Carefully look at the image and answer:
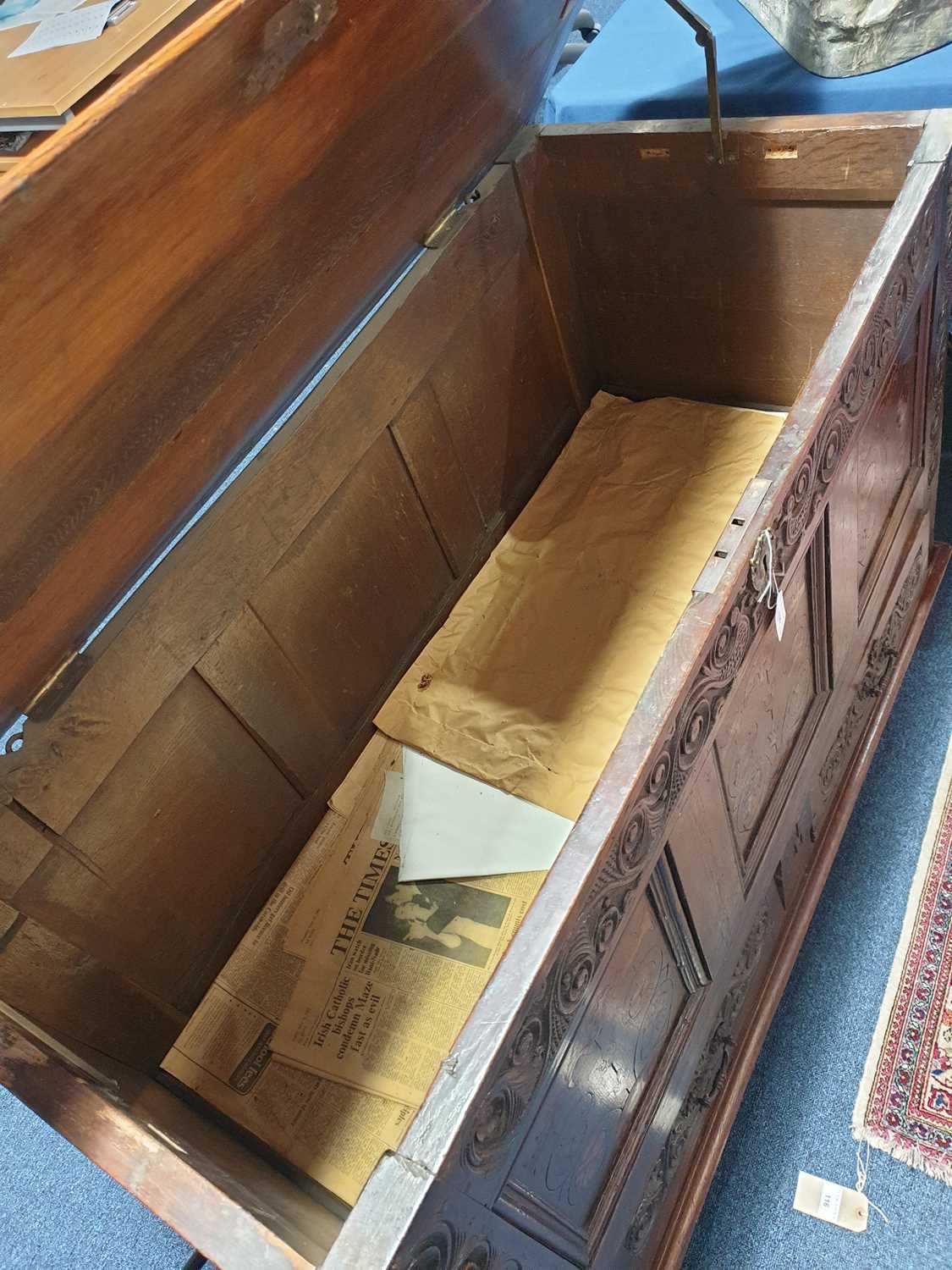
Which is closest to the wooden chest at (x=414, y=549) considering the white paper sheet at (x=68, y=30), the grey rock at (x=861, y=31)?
the white paper sheet at (x=68, y=30)

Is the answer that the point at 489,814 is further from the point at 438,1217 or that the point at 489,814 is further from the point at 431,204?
the point at 431,204

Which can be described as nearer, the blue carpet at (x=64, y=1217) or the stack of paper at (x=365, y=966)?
the stack of paper at (x=365, y=966)

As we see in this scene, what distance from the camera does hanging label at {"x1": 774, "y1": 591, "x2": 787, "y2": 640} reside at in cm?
93

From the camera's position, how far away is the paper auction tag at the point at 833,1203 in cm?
117

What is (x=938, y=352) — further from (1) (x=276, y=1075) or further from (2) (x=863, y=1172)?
(1) (x=276, y=1075)

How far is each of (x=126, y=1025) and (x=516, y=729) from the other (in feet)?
2.27

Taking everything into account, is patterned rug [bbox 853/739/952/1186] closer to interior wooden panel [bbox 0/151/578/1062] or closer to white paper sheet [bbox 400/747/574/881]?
white paper sheet [bbox 400/747/574/881]

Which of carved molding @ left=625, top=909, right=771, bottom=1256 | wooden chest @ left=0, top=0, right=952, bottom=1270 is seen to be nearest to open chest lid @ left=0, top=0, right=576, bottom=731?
wooden chest @ left=0, top=0, right=952, bottom=1270

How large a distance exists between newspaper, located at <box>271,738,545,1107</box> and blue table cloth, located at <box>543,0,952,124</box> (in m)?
1.60

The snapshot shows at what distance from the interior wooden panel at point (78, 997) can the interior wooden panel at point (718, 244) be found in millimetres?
1417

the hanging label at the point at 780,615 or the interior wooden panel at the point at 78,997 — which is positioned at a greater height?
the hanging label at the point at 780,615

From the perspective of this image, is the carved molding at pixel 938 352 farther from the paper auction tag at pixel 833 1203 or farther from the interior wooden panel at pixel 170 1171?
the interior wooden panel at pixel 170 1171

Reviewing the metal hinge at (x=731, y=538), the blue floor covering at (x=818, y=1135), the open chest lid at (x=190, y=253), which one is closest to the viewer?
the open chest lid at (x=190, y=253)

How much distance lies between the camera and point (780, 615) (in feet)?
3.11
